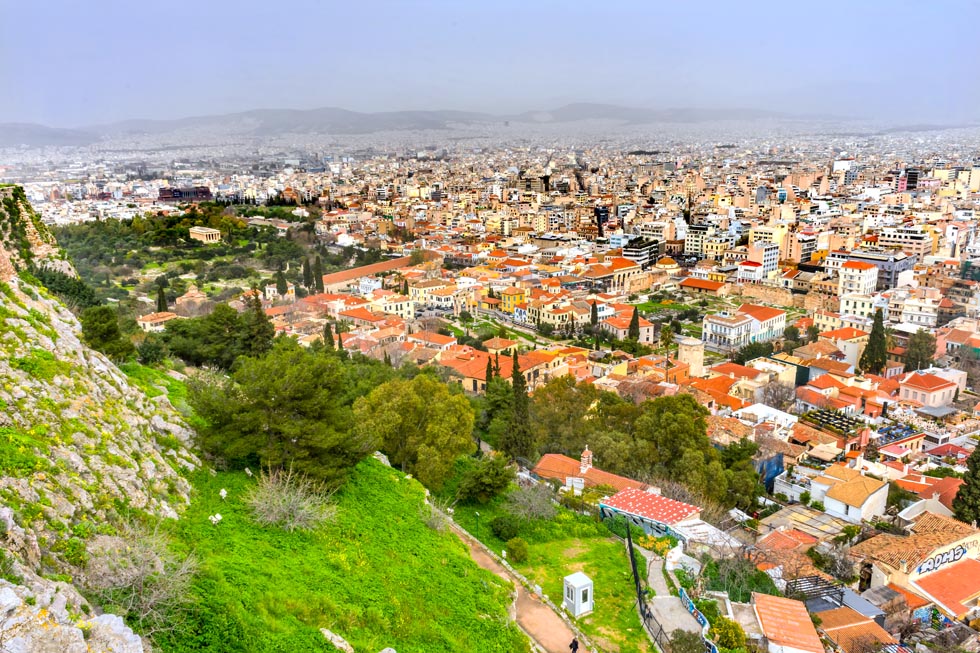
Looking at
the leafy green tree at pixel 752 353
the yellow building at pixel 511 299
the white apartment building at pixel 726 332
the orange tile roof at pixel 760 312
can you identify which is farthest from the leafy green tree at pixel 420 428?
the orange tile roof at pixel 760 312

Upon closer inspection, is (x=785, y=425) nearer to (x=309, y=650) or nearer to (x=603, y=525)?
(x=603, y=525)

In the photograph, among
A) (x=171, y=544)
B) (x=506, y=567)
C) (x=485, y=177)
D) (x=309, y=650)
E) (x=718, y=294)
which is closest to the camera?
(x=309, y=650)

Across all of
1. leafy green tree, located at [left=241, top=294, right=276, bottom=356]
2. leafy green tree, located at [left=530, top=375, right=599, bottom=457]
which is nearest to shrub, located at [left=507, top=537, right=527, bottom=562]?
leafy green tree, located at [left=530, top=375, right=599, bottom=457]

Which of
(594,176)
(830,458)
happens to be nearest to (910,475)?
(830,458)

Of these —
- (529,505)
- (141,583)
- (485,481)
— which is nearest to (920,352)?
(529,505)

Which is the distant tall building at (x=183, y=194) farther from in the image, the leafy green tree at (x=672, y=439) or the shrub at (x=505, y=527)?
the shrub at (x=505, y=527)

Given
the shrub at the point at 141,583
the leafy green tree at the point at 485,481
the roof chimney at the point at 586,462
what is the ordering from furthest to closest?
1. the roof chimney at the point at 586,462
2. the leafy green tree at the point at 485,481
3. the shrub at the point at 141,583
